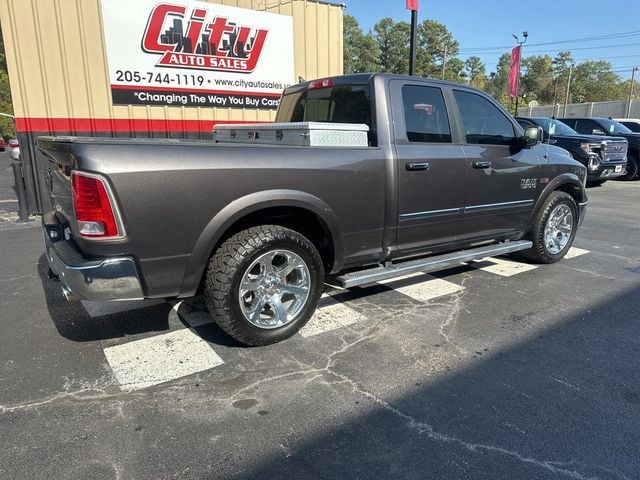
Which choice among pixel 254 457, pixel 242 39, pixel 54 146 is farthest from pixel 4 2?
pixel 254 457

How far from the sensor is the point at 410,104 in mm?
3996

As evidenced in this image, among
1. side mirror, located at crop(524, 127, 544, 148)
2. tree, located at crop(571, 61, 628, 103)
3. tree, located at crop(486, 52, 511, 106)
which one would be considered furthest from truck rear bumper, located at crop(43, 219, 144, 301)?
tree, located at crop(486, 52, 511, 106)

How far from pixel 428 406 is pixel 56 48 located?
753 cm

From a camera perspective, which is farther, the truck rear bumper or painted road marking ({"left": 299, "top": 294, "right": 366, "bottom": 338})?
painted road marking ({"left": 299, "top": 294, "right": 366, "bottom": 338})

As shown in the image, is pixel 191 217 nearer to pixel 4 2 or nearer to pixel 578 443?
pixel 578 443

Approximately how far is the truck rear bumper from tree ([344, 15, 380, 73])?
71915mm

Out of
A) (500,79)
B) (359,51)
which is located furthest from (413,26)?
(500,79)

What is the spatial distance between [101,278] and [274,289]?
45.9 inches

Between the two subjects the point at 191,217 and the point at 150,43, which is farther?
the point at 150,43

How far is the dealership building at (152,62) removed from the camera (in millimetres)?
7176

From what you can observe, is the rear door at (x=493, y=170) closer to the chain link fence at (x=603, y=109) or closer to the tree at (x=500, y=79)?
the chain link fence at (x=603, y=109)

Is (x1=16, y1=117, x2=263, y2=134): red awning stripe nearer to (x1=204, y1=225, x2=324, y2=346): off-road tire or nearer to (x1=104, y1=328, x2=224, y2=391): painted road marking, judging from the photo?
(x1=104, y1=328, x2=224, y2=391): painted road marking

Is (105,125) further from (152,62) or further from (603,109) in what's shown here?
(603,109)

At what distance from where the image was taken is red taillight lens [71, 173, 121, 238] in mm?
2662
